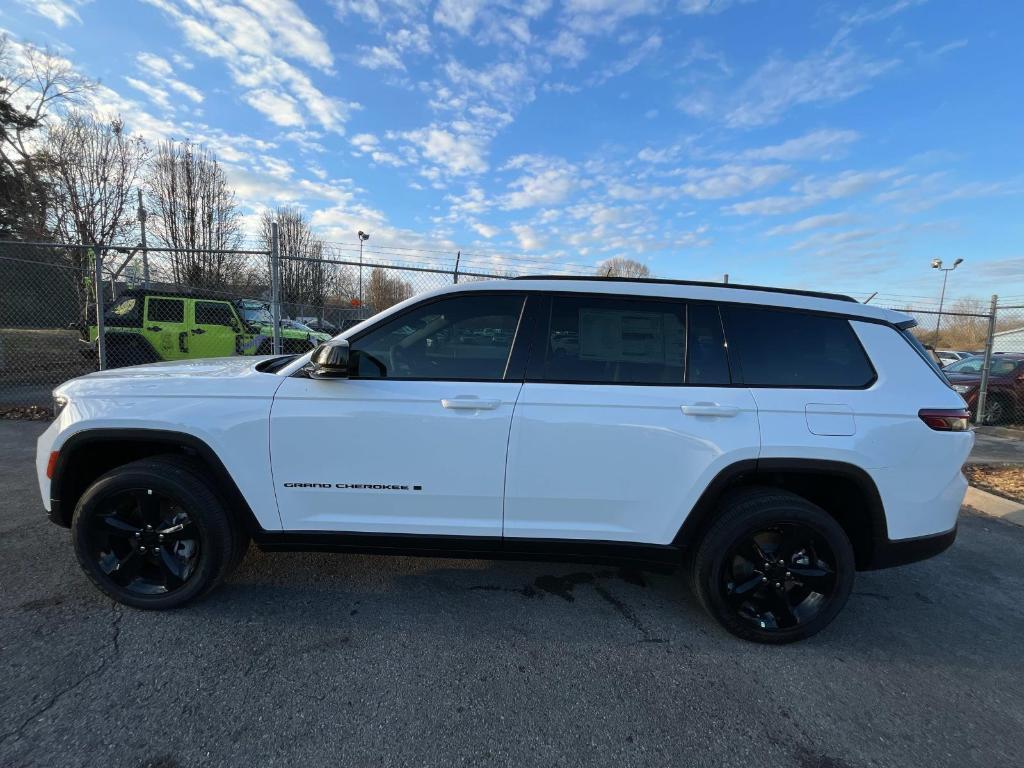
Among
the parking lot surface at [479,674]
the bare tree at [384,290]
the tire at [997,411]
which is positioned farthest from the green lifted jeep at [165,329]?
the tire at [997,411]

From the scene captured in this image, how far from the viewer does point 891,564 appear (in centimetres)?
256

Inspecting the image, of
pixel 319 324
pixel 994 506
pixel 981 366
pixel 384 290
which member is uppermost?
pixel 384 290

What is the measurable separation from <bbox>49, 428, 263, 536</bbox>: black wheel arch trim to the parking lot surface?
52cm

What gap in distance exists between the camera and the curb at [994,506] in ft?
14.4

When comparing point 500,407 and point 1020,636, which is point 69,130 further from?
point 1020,636

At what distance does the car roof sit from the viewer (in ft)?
8.68

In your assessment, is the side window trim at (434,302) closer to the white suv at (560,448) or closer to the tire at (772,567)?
the white suv at (560,448)

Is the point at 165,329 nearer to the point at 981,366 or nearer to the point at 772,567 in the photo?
the point at 772,567

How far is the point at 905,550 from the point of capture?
2531 millimetres

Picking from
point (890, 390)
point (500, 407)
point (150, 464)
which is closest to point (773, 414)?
point (890, 390)

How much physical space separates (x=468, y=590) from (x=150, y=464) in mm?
1856

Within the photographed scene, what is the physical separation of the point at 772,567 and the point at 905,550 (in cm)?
69

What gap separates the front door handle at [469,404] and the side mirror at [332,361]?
52cm

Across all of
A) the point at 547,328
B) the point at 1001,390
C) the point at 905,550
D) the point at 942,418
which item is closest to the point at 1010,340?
the point at 1001,390
